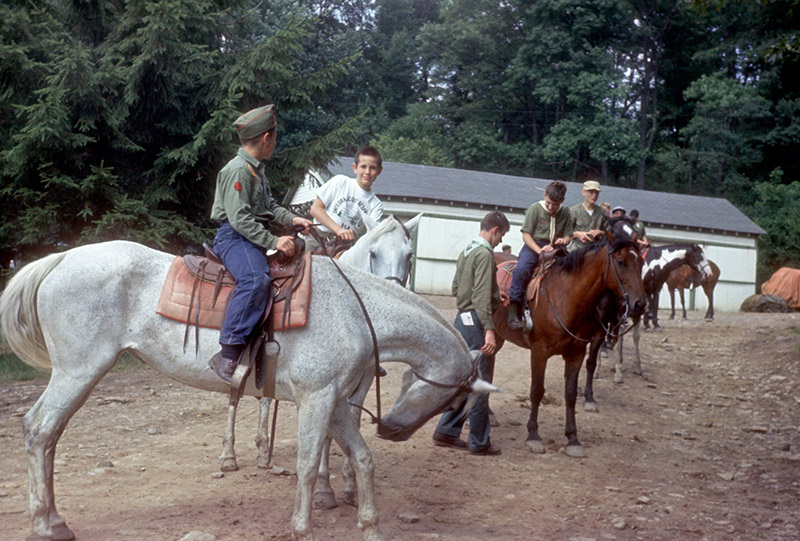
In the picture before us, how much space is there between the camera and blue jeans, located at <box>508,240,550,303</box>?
7.64 metres

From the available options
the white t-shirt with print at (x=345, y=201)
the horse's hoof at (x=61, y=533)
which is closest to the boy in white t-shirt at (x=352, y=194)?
the white t-shirt with print at (x=345, y=201)

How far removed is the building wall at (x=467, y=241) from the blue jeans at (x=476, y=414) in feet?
57.8

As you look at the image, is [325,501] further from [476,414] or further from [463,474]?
[476,414]

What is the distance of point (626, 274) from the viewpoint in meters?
7.11

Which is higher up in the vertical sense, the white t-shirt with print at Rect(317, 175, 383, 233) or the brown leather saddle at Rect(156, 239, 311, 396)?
the white t-shirt with print at Rect(317, 175, 383, 233)

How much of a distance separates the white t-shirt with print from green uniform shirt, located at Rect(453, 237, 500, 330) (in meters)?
1.04

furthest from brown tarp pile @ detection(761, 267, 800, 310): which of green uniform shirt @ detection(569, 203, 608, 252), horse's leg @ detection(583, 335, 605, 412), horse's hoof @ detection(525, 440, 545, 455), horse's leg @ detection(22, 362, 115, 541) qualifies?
horse's leg @ detection(22, 362, 115, 541)

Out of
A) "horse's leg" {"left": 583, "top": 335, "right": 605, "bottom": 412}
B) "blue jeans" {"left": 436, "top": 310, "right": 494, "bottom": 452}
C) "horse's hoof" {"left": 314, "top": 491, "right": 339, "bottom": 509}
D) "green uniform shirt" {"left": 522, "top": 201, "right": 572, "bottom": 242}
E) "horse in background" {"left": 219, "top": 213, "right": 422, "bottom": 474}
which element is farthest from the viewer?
"horse's leg" {"left": 583, "top": 335, "right": 605, "bottom": 412}

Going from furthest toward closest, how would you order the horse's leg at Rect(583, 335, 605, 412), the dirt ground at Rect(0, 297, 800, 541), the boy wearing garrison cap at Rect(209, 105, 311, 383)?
the horse's leg at Rect(583, 335, 605, 412), the dirt ground at Rect(0, 297, 800, 541), the boy wearing garrison cap at Rect(209, 105, 311, 383)

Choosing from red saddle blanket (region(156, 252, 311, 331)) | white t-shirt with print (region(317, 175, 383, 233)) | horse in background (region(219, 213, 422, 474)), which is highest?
→ white t-shirt with print (region(317, 175, 383, 233))

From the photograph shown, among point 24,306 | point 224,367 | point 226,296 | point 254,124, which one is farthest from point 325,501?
point 254,124

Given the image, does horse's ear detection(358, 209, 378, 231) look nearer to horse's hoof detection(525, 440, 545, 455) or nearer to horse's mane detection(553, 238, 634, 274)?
horse's mane detection(553, 238, 634, 274)

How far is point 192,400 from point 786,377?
9.37 metres

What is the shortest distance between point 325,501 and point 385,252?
6.34ft
